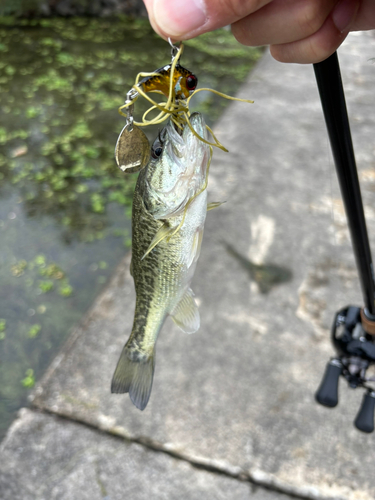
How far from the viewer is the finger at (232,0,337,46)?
106 centimetres

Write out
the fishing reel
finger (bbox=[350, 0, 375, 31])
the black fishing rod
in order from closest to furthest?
1. the black fishing rod
2. finger (bbox=[350, 0, 375, 31])
3. the fishing reel

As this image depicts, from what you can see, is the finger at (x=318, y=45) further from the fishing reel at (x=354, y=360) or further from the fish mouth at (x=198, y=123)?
the fishing reel at (x=354, y=360)

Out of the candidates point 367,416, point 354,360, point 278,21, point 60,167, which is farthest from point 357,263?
point 60,167

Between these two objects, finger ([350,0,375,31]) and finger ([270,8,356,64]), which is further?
finger ([350,0,375,31])

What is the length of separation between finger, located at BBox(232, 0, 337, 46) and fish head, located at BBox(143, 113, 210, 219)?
32 centimetres

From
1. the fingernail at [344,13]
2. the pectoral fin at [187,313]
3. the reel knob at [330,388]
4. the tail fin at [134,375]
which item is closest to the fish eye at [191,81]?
the fingernail at [344,13]

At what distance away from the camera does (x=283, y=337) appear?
106 inches

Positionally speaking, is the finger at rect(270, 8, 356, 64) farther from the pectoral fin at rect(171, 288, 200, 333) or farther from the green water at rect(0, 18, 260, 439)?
the green water at rect(0, 18, 260, 439)

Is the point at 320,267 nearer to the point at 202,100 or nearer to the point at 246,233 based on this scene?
the point at 246,233

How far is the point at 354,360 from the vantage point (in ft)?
5.53

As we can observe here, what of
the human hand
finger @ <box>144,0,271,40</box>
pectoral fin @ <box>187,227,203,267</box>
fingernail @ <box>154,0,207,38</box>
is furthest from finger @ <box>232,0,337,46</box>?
pectoral fin @ <box>187,227,203,267</box>

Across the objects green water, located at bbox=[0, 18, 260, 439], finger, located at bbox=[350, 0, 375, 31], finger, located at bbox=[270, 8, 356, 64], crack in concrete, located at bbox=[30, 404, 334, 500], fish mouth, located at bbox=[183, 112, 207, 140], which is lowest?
green water, located at bbox=[0, 18, 260, 439]

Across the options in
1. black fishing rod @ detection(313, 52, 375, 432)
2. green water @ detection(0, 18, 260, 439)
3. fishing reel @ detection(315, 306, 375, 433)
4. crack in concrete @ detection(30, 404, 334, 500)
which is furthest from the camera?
green water @ detection(0, 18, 260, 439)

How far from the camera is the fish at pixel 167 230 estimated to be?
3.66 ft
